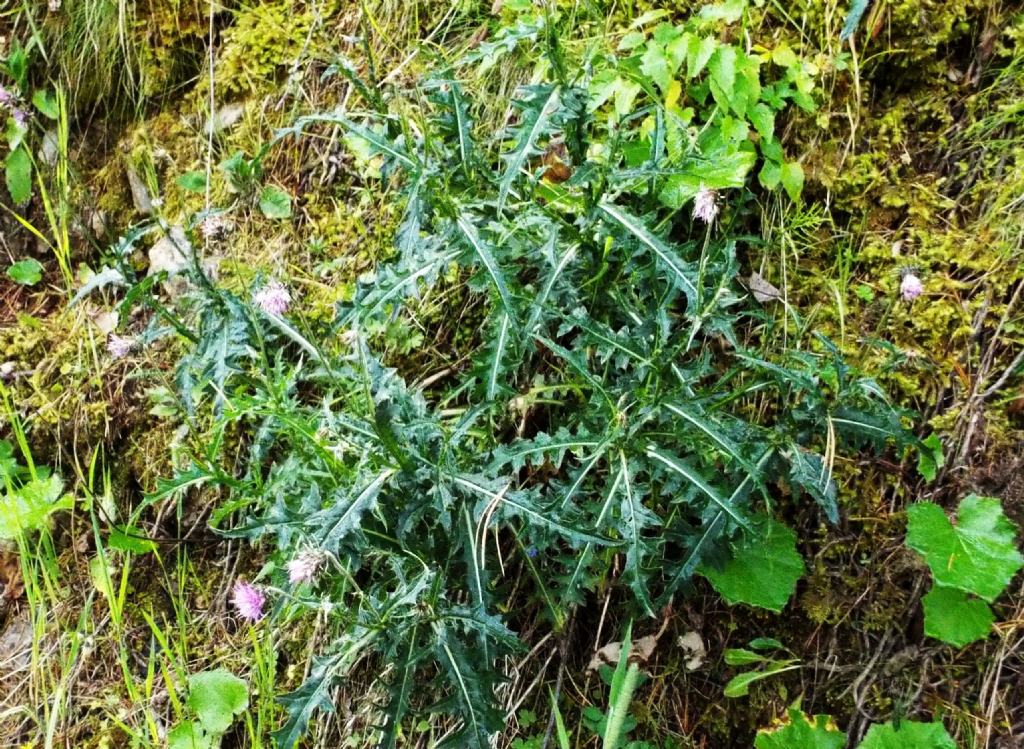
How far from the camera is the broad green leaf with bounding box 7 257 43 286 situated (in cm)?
310

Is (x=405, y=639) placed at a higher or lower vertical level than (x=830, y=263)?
lower

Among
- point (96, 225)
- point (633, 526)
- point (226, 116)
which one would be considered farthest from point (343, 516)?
point (96, 225)

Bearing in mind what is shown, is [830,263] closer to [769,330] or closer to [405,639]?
[769,330]

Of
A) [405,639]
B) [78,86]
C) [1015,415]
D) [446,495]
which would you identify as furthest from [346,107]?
[1015,415]

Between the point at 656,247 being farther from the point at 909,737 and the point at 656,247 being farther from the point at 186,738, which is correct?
the point at 186,738

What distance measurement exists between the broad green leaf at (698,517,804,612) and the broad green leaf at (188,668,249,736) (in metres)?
1.42

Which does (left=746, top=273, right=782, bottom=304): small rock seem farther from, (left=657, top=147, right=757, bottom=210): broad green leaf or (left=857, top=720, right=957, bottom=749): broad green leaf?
(left=857, top=720, right=957, bottom=749): broad green leaf

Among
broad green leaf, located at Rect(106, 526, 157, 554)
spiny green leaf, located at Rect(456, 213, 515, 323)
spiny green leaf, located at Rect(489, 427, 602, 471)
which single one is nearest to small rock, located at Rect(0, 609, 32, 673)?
broad green leaf, located at Rect(106, 526, 157, 554)

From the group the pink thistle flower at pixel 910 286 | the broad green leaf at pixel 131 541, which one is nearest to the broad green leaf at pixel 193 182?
the broad green leaf at pixel 131 541

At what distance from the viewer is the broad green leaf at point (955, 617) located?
6.17ft

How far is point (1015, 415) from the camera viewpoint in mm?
2059

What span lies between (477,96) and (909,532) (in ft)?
5.73

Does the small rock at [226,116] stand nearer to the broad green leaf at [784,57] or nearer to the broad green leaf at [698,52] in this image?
the broad green leaf at [698,52]

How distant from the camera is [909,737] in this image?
6.21ft
